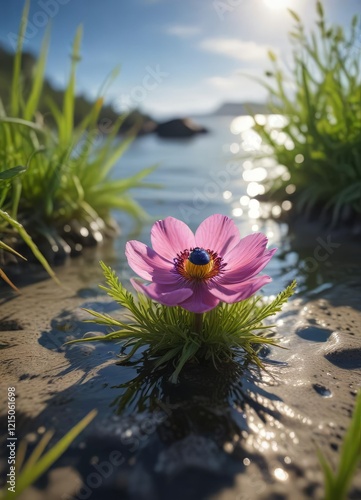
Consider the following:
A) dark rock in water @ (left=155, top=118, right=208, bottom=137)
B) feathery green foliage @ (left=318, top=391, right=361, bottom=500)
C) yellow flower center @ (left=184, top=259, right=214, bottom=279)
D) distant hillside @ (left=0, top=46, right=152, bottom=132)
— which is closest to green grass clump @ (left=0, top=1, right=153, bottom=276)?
yellow flower center @ (left=184, top=259, right=214, bottom=279)

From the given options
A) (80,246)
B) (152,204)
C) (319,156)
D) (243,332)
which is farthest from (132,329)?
(152,204)

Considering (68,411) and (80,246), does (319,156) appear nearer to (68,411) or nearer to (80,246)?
(80,246)

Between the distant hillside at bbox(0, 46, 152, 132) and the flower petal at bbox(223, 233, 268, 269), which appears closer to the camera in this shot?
the flower petal at bbox(223, 233, 268, 269)

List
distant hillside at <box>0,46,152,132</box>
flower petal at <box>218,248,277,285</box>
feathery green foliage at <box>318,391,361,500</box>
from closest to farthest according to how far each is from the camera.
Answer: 1. feathery green foliage at <box>318,391,361,500</box>
2. flower petal at <box>218,248,277,285</box>
3. distant hillside at <box>0,46,152,132</box>

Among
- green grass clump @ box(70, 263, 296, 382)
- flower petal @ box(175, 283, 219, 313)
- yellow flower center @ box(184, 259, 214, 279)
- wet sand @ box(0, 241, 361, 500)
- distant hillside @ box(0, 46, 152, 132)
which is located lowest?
wet sand @ box(0, 241, 361, 500)

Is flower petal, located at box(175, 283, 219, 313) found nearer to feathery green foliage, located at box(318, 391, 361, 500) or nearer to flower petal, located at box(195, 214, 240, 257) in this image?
flower petal, located at box(195, 214, 240, 257)

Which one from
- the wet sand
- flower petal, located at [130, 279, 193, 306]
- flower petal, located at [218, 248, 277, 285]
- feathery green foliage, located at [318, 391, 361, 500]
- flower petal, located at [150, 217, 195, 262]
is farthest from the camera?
flower petal, located at [150, 217, 195, 262]
